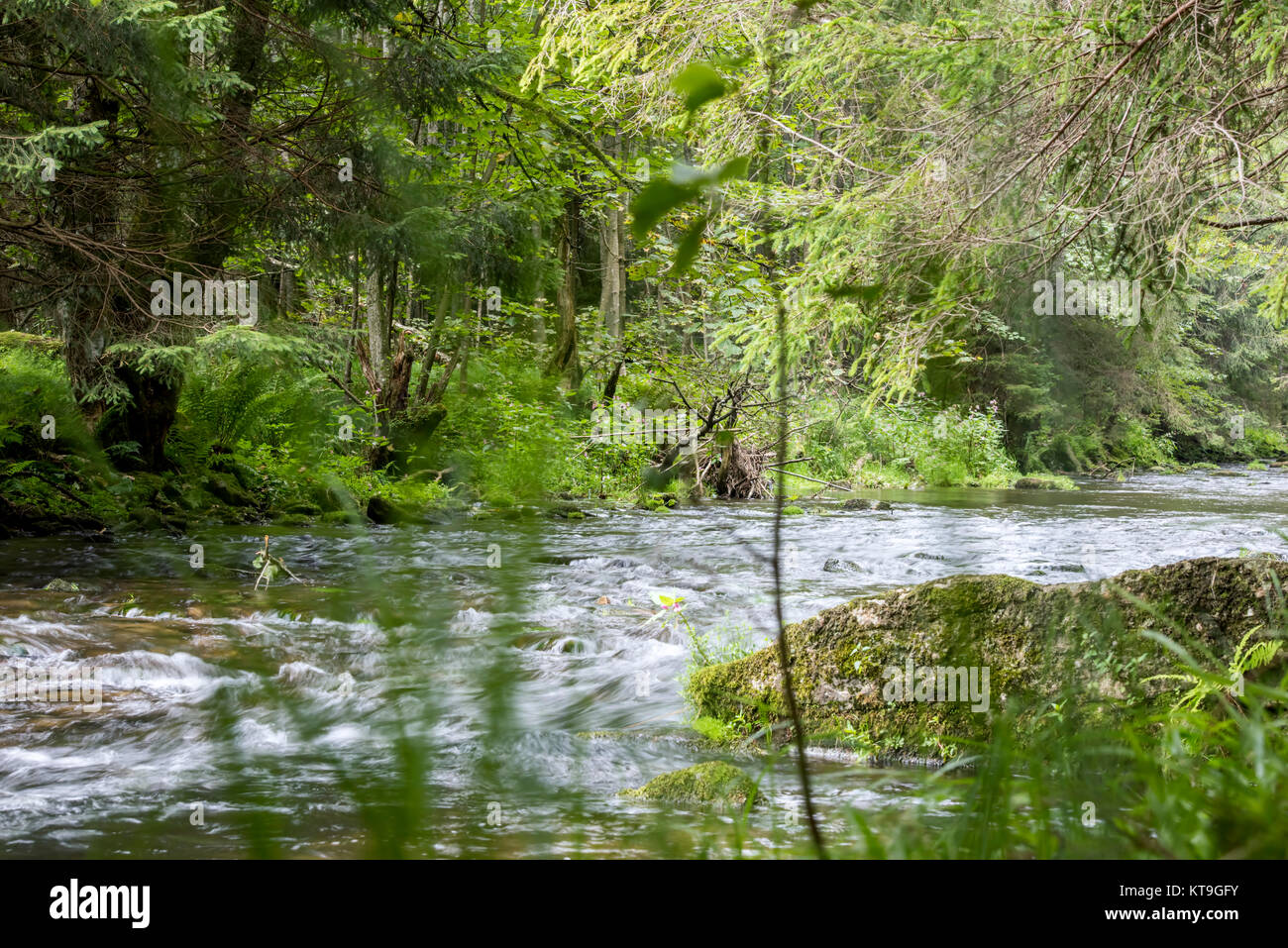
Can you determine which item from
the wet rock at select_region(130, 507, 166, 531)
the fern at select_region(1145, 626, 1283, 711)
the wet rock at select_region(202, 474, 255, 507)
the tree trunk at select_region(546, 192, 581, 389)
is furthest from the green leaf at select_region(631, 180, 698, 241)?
the tree trunk at select_region(546, 192, 581, 389)

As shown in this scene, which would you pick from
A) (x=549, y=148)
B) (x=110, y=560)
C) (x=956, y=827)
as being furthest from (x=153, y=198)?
(x=956, y=827)

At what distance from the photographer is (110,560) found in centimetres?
788

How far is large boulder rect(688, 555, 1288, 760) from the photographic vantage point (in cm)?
337

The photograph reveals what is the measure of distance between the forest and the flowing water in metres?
0.02

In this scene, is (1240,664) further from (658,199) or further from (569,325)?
(569,325)

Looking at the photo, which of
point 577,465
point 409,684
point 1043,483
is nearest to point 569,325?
point 577,465

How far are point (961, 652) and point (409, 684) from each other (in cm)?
325

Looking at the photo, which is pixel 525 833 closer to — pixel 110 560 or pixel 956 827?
pixel 956 827

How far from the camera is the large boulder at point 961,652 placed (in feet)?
11.1

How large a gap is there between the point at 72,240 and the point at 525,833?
6.46m

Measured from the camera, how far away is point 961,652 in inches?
147

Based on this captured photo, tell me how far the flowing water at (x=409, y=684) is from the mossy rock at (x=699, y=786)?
0.09 metres

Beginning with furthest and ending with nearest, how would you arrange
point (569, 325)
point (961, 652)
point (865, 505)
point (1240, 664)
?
point (569, 325) → point (865, 505) → point (961, 652) → point (1240, 664)

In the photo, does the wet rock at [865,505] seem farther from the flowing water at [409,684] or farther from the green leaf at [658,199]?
the green leaf at [658,199]
